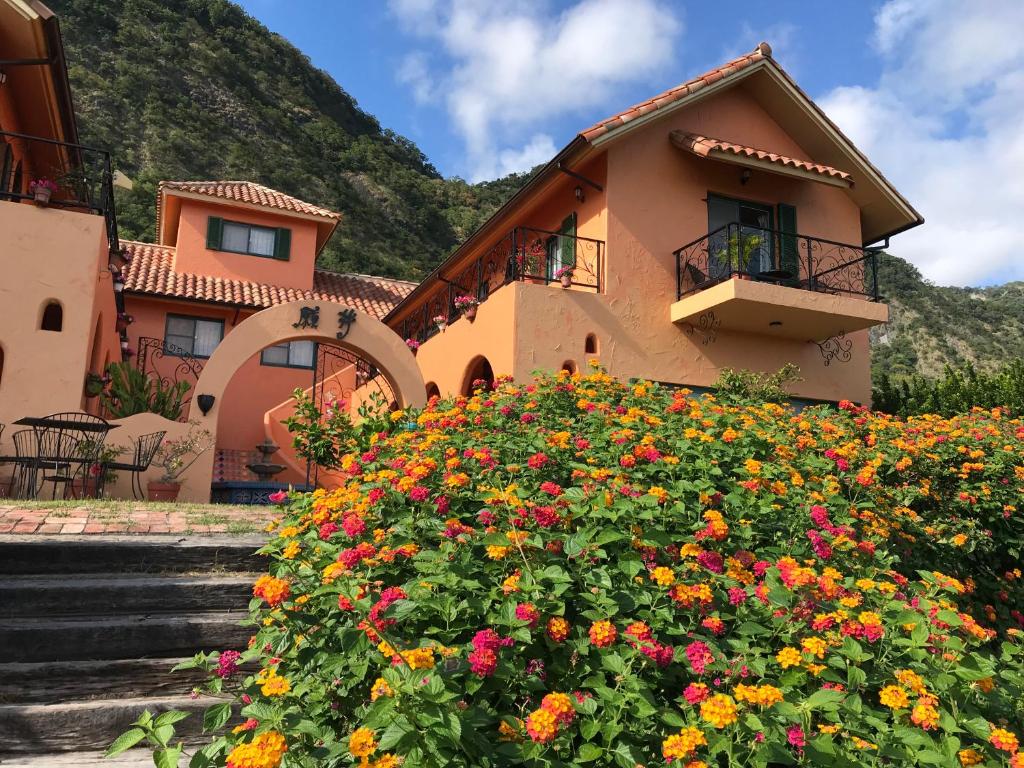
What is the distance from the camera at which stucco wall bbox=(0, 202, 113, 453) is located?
952 cm

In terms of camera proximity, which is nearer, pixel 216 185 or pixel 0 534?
pixel 0 534

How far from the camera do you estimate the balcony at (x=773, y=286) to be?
11.2m

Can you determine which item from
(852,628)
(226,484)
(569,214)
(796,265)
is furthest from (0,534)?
(796,265)

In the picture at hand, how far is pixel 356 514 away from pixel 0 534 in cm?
326

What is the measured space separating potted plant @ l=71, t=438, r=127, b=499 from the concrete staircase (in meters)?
4.51

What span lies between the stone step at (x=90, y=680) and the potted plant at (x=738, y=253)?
30.6ft

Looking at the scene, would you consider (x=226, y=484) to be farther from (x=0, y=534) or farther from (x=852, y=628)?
(x=852, y=628)

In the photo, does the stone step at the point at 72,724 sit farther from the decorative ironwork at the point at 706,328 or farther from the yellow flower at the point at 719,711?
the decorative ironwork at the point at 706,328

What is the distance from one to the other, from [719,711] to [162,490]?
9.17 metres

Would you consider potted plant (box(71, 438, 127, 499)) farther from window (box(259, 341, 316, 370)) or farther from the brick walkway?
window (box(259, 341, 316, 370))

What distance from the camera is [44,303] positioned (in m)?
9.81

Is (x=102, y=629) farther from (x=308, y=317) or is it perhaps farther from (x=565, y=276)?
(x=565, y=276)

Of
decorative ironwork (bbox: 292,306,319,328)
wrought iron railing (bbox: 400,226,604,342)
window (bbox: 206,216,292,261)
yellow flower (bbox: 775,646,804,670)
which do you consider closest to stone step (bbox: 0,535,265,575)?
yellow flower (bbox: 775,646,804,670)

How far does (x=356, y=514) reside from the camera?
11.0ft
